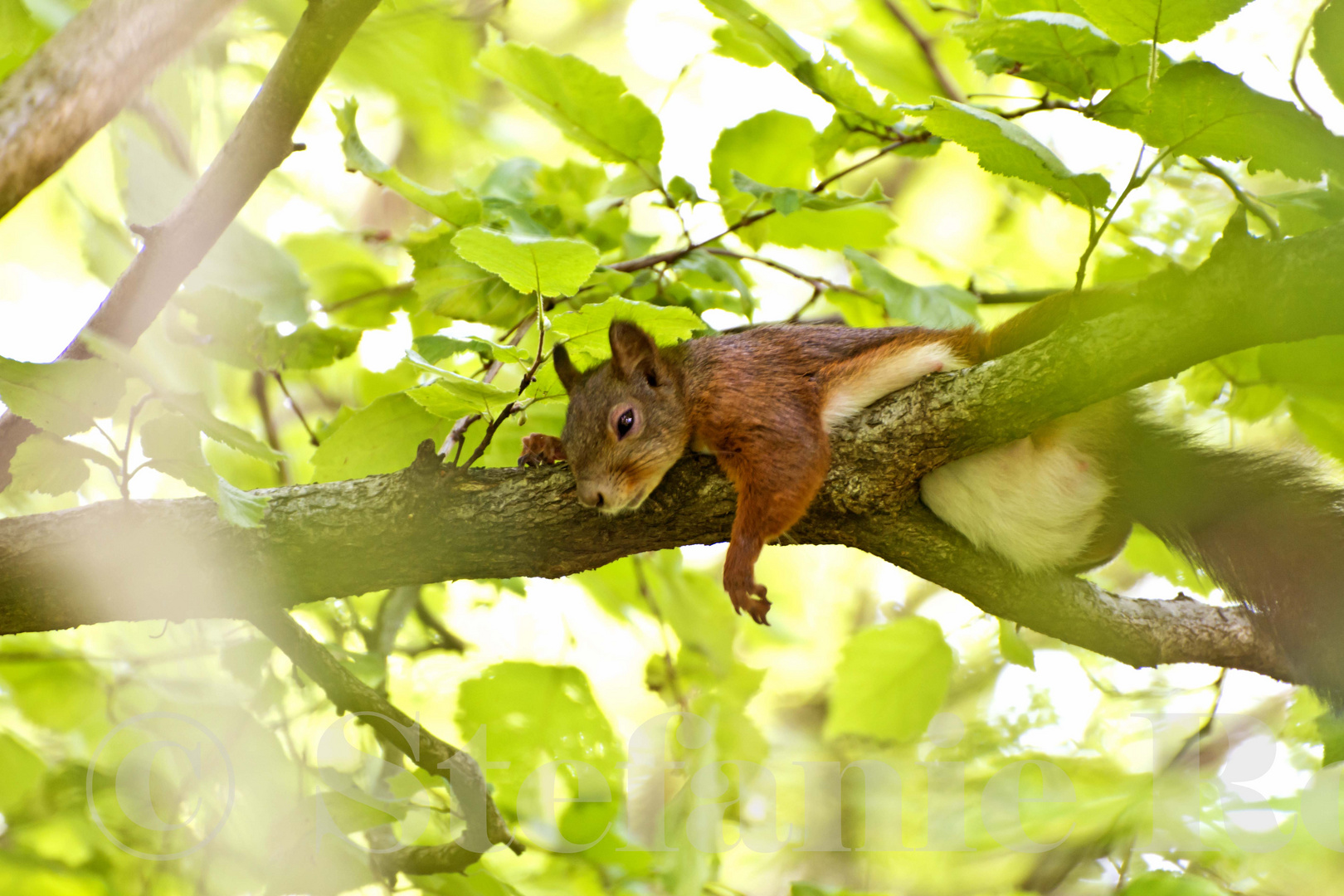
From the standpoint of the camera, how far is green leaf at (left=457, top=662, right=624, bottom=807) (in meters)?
2.28

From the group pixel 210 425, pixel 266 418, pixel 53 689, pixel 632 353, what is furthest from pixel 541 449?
pixel 53 689

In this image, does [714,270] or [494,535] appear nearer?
[494,535]

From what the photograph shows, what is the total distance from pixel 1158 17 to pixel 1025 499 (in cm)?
101

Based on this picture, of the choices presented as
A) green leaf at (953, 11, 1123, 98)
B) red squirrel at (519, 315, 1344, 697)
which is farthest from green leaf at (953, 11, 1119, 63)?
red squirrel at (519, 315, 1344, 697)

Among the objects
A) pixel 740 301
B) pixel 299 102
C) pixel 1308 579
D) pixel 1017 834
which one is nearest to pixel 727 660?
pixel 1017 834

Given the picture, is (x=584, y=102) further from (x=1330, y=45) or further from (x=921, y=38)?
(x=1330, y=45)

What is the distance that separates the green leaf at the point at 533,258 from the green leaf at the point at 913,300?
0.98 metres

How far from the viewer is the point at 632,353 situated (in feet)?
7.94

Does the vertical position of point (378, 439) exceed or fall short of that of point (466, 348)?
it falls short

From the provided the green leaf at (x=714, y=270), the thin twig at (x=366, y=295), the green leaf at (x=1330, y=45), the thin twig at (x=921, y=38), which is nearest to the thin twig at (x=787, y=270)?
the green leaf at (x=714, y=270)

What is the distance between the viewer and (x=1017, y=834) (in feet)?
7.31

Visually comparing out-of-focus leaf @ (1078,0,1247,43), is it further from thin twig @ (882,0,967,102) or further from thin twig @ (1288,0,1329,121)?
thin twig @ (882,0,967,102)

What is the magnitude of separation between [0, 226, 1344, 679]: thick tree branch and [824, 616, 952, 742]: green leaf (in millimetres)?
534

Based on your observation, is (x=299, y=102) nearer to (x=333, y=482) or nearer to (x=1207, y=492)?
(x=333, y=482)
